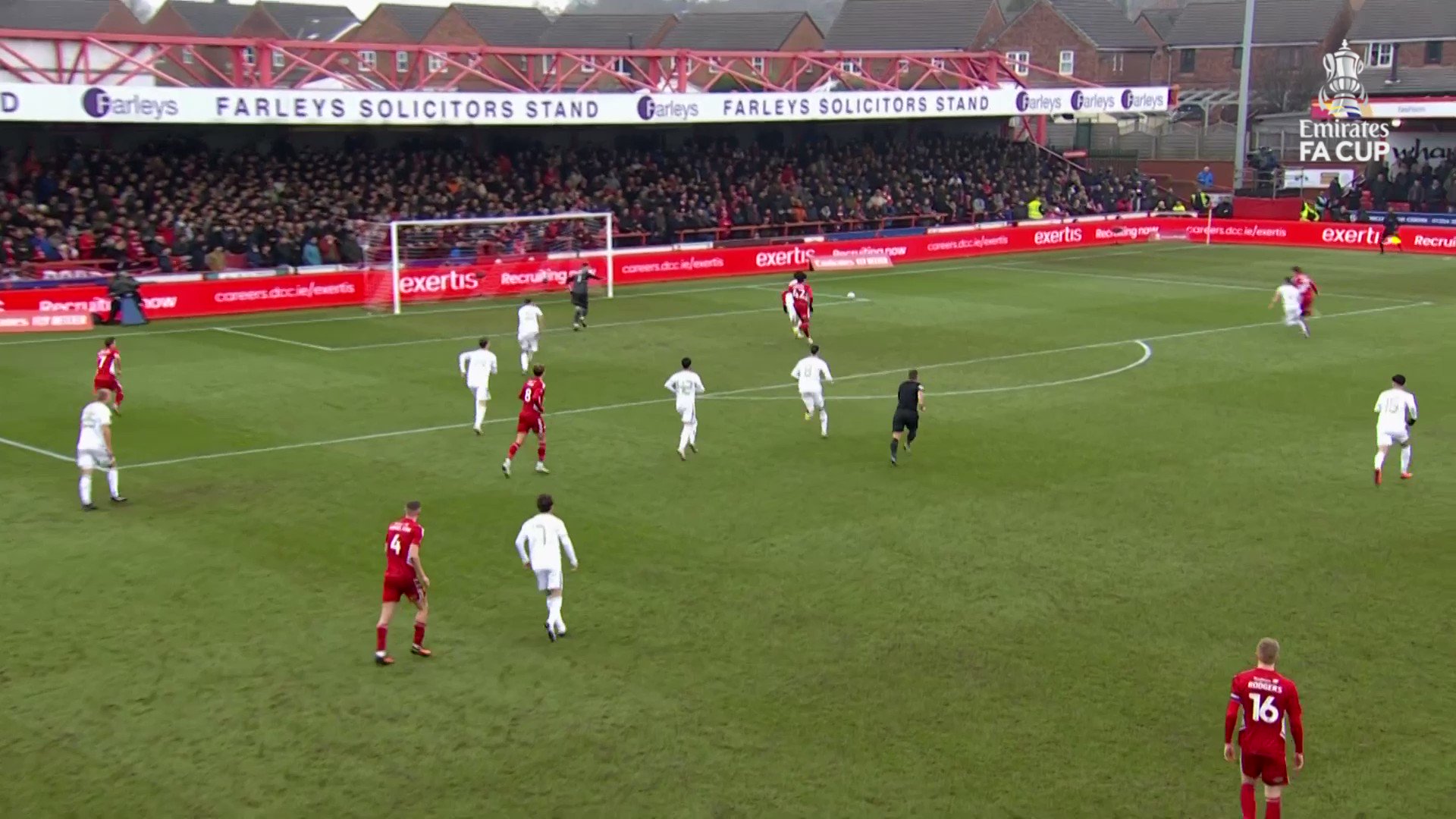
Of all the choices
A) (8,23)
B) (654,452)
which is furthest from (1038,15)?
(654,452)

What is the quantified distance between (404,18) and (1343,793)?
115551 mm

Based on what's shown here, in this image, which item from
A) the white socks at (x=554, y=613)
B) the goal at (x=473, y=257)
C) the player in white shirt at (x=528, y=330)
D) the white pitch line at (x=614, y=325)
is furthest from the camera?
the goal at (x=473, y=257)

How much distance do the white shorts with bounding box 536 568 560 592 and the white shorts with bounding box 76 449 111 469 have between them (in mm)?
8825

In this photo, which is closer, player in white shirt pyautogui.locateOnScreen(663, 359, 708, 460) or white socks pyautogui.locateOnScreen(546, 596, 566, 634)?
white socks pyautogui.locateOnScreen(546, 596, 566, 634)

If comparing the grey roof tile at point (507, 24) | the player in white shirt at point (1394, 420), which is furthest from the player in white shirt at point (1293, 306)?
the grey roof tile at point (507, 24)

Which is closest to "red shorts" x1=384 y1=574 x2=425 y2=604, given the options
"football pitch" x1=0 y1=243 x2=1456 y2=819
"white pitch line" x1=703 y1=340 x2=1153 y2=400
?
"football pitch" x1=0 y1=243 x2=1456 y2=819

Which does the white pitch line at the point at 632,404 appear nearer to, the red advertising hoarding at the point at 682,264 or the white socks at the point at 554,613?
the white socks at the point at 554,613

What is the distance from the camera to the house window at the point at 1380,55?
9806 cm

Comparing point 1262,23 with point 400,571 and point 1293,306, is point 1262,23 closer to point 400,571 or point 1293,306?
point 1293,306

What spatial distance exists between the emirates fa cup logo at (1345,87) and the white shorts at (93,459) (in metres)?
57.2

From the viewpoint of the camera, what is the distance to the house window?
98.1 metres

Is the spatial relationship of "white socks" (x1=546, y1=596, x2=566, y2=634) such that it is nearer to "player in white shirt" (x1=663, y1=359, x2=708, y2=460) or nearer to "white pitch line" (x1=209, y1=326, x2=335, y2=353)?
"player in white shirt" (x1=663, y1=359, x2=708, y2=460)

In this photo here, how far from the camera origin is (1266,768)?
1091cm

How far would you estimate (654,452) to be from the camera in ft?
81.1
